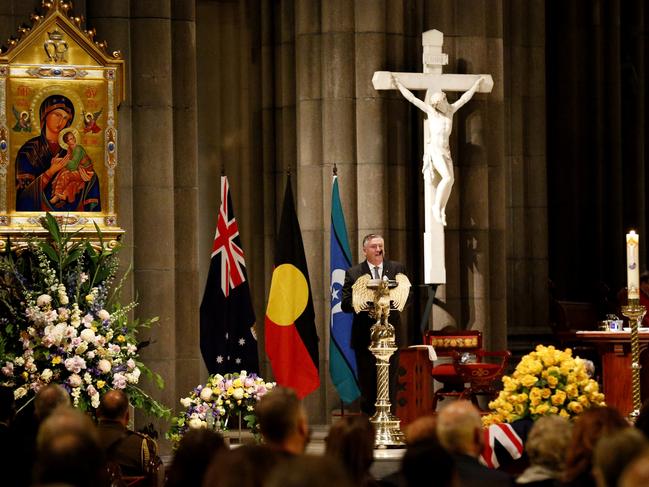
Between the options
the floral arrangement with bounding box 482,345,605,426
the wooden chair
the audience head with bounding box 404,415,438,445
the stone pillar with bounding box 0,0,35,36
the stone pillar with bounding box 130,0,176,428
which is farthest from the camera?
the wooden chair

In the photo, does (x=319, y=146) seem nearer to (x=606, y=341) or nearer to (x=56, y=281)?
(x=606, y=341)

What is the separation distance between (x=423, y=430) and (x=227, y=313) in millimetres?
6590

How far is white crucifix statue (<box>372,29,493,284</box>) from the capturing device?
15.2 m

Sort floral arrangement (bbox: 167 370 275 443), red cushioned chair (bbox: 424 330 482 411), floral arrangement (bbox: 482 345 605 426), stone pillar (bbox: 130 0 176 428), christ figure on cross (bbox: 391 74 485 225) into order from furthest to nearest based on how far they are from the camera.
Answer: christ figure on cross (bbox: 391 74 485 225) < red cushioned chair (bbox: 424 330 482 411) < stone pillar (bbox: 130 0 176 428) < floral arrangement (bbox: 167 370 275 443) < floral arrangement (bbox: 482 345 605 426)

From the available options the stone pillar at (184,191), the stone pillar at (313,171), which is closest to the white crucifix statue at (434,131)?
the stone pillar at (313,171)

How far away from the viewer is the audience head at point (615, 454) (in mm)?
4579

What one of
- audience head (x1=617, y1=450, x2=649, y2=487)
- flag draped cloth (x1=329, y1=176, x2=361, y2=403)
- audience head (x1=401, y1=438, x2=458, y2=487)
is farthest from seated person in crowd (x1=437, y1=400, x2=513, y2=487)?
flag draped cloth (x1=329, y1=176, x2=361, y2=403)

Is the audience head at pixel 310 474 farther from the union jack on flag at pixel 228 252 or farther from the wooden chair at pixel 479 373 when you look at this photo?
the wooden chair at pixel 479 373

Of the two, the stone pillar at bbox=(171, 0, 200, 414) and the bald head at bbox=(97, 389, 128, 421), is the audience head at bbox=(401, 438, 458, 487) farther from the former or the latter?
the stone pillar at bbox=(171, 0, 200, 414)

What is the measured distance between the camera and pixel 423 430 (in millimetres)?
6391

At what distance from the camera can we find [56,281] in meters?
11.5

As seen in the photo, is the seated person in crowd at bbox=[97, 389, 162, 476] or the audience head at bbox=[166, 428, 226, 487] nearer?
the audience head at bbox=[166, 428, 226, 487]

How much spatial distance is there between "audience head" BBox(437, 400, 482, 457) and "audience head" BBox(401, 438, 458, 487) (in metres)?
0.95

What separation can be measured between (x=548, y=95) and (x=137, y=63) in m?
9.13
